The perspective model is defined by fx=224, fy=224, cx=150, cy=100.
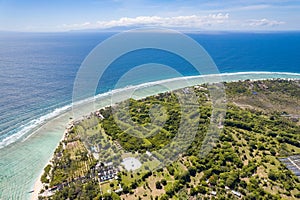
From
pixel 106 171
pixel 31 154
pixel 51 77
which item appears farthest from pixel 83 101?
pixel 106 171

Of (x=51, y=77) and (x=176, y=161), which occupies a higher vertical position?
(x=51, y=77)

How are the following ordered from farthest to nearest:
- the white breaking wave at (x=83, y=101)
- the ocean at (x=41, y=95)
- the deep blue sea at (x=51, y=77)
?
the deep blue sea at (x=51, y=77) → the white breaking wave at (x=83, y=101) → the ocean at (x=41, y=95)

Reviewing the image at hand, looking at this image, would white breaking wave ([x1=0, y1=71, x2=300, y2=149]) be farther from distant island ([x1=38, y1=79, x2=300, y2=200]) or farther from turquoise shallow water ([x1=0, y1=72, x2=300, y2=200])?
distant island ([x1=38, y1=79, x2=300, y2=200])

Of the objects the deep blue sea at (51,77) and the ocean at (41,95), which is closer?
the ocean at (41,95)

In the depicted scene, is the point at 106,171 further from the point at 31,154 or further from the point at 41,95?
the point at 41,95

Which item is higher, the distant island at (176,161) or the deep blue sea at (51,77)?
the deep blue sea at (51,77)

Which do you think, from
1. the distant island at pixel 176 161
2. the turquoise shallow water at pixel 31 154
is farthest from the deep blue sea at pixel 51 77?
the distant island at pixel 176 161

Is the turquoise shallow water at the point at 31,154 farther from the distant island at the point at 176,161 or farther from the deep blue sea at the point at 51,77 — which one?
the deep blue sea at the point at 51,77

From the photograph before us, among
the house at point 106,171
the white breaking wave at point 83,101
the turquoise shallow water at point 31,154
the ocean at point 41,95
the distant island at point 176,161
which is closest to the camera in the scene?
the distant island at point 176,161

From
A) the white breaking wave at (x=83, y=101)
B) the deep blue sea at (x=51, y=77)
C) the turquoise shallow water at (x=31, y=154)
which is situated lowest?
the turquoise shallow water at (x=31, y=154)
